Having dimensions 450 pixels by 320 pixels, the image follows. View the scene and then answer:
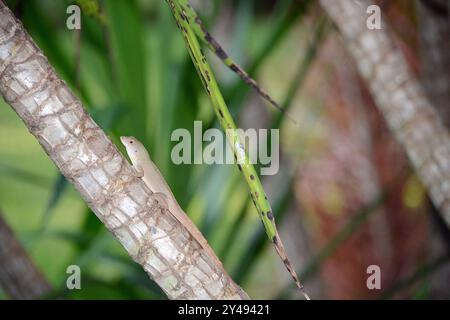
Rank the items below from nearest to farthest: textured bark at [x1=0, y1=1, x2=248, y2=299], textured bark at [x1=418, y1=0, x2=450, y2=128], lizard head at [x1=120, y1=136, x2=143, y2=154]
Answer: textured bark at [x1=0, y1=1, x2=248, y2=299], lizard head at [x1=120, y1=136, x2=143, y2=154], textured bark at [x1=418, y1=0, x2=450, y2=128]

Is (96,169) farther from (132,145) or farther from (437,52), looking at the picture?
(437,52)

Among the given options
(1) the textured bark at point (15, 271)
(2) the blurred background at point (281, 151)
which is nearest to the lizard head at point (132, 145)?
(2) the blurred background at point (281, 151)

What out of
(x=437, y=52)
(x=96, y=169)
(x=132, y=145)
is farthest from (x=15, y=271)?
(x=437, y=52)

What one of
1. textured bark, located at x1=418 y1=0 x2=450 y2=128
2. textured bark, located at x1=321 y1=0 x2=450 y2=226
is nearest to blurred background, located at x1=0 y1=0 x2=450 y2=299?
textured bark, located at x1=418 y1=0 x2=450 y2=128

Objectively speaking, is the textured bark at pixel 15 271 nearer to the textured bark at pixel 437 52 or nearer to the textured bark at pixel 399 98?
the textured bark at pixel 399 98

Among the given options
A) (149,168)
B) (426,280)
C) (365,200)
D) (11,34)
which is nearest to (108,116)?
(149,168)

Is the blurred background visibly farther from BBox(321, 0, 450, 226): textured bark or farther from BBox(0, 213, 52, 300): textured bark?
BBox(321, 0, 450, 226): textured bark
